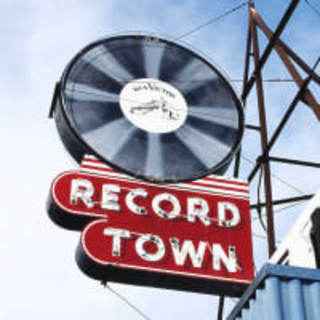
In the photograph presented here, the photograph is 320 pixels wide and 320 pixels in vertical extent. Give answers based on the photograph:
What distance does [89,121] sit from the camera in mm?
16312

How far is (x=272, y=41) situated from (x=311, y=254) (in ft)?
23.4

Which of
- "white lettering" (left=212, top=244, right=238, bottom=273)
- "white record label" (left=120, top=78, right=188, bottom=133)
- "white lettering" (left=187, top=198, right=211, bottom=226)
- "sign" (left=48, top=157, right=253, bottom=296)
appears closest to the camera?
→ "sign" (left=48, top=157, right=253, bottom=296)

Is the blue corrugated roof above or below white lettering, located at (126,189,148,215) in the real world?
below

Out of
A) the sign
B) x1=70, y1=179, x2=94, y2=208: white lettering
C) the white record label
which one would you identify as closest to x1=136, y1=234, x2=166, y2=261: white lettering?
the sign

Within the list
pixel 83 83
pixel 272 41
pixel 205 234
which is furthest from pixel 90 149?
pixel 272 41

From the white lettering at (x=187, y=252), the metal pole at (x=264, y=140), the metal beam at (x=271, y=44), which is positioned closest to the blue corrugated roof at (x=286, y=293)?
the white lettering at (x=187, y=252)

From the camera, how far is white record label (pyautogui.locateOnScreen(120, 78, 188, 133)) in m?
17.1

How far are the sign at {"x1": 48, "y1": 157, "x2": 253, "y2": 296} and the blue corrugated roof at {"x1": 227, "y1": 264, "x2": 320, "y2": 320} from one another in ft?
16.9

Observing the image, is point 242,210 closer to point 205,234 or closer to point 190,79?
point 205,234

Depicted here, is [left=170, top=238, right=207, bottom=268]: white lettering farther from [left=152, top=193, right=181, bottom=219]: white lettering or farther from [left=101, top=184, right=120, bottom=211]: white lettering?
[left=101, top=184, right=120, bottom=211]: white lettering

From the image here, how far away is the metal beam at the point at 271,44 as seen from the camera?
16922mm

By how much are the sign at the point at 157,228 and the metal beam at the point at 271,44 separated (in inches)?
132

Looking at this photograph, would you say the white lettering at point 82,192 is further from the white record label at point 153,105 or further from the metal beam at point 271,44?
the metal beam at point 271,44

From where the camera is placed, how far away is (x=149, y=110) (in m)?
17.4
